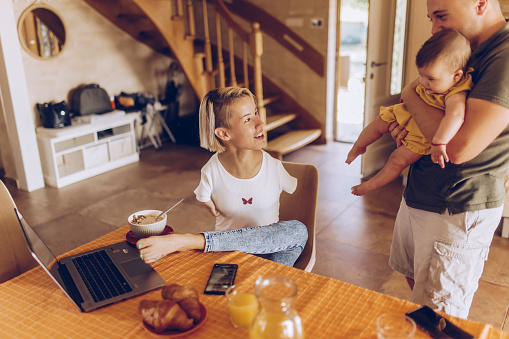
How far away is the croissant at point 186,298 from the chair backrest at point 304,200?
0.90 m

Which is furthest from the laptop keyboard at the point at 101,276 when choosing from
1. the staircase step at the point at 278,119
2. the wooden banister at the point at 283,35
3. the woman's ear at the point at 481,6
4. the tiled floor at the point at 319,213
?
the wooden banister at the point at 283,35

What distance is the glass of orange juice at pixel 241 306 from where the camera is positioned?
1.21 metres

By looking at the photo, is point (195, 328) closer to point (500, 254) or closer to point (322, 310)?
point (322, 310)

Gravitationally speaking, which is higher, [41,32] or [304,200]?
[41,32]

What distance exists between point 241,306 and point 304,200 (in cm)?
102

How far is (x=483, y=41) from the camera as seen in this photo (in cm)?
149

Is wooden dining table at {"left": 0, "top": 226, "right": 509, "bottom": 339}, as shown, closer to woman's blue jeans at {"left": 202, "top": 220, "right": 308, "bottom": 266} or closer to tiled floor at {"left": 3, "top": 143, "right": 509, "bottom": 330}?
woman's blue jeans at {"left": 202, "top": 220, "right": 308, "bottom": 266}

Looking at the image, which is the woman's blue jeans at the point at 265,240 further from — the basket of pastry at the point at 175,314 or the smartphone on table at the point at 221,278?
the basket of pastry at the point at 175,314

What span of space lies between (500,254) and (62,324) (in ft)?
10.0

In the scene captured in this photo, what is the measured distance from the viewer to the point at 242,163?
1.98m

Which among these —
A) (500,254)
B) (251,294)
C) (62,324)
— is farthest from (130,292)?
(500,254)

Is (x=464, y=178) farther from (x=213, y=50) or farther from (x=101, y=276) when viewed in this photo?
(x=213, y=50)

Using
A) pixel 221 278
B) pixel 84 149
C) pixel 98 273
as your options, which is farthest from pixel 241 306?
pixel 84 149

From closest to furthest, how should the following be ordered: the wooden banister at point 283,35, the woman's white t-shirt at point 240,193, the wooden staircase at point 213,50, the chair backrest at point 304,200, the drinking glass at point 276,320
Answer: the drinking glass at point 276,320 < the woman's white t-shirt at point 240,193 < the chair backrest at point 304,200 < the wooden staircase at point 213,50 < the wooden banister at point 283,35
